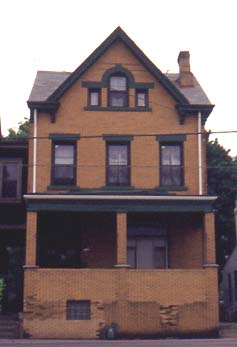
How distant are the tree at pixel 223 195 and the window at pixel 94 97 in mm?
18893

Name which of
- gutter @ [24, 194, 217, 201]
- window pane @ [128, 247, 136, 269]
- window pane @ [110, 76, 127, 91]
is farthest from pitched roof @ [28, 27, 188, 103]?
window pane @ [128, 247, 136, 269]

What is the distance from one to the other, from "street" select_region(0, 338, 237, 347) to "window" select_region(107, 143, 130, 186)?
277 inches

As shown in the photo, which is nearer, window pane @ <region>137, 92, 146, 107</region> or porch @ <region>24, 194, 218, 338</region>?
porch @ <region>24, 194, 218, 338</region>

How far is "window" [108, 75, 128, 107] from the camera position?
93.5ft

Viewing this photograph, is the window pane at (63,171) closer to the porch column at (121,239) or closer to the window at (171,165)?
the porch column at (121,239)

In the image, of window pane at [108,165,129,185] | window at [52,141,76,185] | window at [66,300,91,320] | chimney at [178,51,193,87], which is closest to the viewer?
window at [66,300,91,320]

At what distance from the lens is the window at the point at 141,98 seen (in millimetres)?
28589

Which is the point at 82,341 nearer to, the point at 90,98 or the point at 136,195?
the point at 136,195

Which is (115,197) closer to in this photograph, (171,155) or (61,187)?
(61,187)

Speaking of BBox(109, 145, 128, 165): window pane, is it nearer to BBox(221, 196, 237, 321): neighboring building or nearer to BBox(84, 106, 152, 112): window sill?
BBox(84, 106, 152, 112): window sill

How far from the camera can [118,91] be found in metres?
28.6

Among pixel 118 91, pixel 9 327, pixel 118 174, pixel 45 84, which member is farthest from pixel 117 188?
pixel 9 327

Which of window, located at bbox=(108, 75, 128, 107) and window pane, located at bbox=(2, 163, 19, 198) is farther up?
window, located at bbox=(108, 75, 128, 107)

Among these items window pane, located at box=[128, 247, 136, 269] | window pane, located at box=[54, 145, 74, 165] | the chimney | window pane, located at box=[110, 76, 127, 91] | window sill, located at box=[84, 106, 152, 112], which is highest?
the chimney
